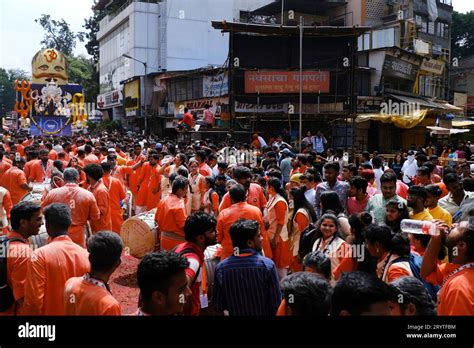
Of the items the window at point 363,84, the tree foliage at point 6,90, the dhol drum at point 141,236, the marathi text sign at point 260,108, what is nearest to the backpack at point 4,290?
the dhol drum at point 141,236

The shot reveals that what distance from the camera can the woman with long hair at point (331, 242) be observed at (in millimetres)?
4348

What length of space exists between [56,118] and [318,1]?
1688cm

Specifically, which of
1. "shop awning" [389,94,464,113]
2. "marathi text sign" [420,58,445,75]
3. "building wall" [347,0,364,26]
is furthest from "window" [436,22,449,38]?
"shop awning" [389,94,464,113]

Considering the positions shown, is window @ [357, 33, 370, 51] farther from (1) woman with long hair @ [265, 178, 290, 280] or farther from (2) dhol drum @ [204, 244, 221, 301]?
(2) dhol drum @ [204, 244, 221, 301]

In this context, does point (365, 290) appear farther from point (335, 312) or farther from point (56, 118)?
point (56, 118)

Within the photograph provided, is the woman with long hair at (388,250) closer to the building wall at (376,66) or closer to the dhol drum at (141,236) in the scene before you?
the dhol drum at (141,236)

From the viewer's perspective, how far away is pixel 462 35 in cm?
3303

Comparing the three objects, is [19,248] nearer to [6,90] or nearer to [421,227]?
[421,227]

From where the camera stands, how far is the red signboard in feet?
66.3

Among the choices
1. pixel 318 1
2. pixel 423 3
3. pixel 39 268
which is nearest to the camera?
pixel 39 268

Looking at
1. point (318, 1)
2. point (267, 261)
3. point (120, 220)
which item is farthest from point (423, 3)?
point (267, 261)

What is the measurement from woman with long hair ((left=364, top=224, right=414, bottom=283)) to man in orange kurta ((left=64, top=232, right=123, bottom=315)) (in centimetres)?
191

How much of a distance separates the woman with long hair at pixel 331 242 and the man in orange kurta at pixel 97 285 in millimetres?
2080

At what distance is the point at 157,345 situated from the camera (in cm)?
297
